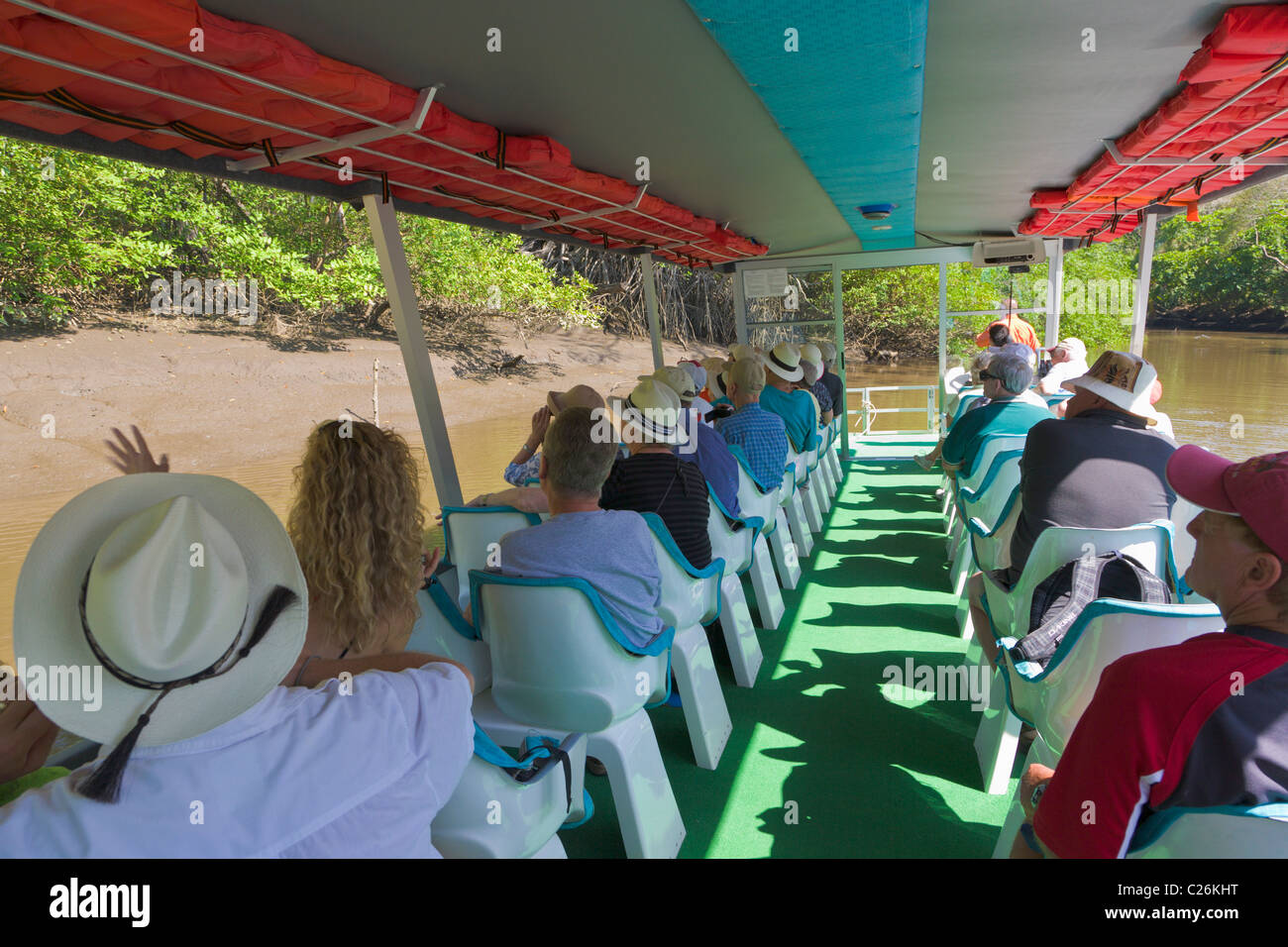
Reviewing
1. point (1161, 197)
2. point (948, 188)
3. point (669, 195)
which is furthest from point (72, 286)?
point (1161, 197)

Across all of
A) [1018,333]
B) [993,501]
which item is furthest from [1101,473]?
[1018,333]

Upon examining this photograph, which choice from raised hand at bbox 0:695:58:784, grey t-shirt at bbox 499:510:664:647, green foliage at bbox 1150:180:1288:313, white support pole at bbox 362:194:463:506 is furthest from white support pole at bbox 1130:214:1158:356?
green foliage at bbox 1150:180:1288:313

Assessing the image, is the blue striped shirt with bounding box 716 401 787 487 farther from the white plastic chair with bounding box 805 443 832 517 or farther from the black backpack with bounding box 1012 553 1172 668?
the black backpack with bounding box 1012 553 1172 668

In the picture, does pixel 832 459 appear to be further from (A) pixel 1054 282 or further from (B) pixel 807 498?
(A) pixel 1054 282

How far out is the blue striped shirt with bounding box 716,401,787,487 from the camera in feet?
14.3

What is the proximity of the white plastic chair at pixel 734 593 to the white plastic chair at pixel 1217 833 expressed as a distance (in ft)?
7.65

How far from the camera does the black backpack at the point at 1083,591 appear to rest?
2.17 metres

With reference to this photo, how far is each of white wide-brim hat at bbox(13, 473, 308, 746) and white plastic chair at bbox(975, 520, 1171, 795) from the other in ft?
6.88

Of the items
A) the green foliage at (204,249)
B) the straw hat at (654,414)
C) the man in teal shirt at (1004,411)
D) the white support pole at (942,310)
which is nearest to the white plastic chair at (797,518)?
the man in teal shirt at (1004,411)

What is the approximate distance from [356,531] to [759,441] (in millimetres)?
3125

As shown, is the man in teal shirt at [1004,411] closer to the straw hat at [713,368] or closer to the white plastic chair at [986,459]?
the white plastic chair at [986,459]

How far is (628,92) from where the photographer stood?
3115 millimetres
